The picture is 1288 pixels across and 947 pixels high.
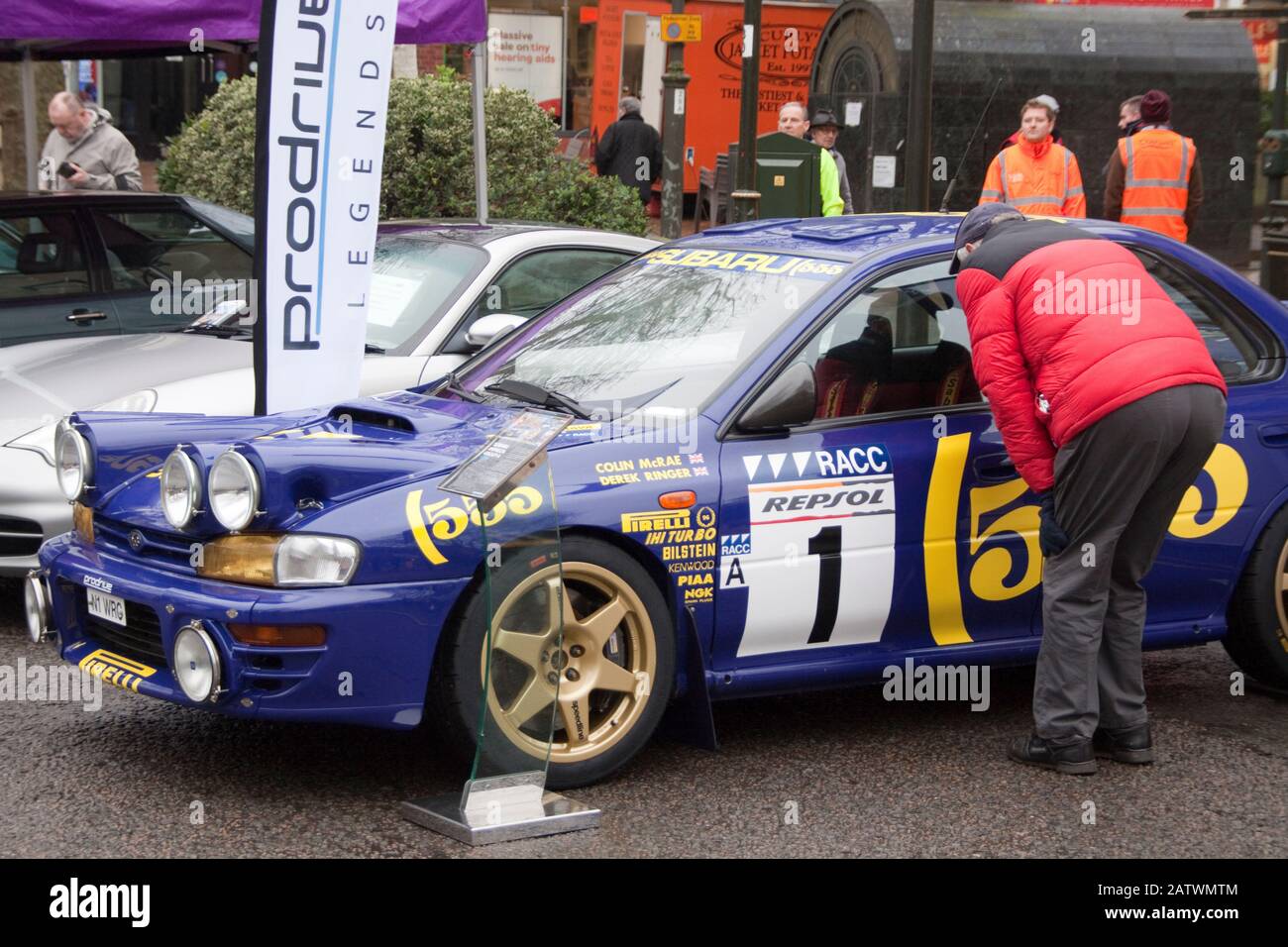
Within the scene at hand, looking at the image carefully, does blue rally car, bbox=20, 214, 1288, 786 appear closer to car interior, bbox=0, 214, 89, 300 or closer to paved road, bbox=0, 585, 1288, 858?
paved road, bbox=0, 585, 1288, 858

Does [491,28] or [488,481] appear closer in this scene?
[488,481]

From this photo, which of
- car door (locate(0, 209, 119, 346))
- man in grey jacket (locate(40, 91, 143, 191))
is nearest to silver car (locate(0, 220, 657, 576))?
car door (locate(0, 209, 119, 346))

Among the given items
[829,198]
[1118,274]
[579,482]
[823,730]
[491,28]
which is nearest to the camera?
[579,482]

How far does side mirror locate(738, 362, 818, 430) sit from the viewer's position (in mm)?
4922

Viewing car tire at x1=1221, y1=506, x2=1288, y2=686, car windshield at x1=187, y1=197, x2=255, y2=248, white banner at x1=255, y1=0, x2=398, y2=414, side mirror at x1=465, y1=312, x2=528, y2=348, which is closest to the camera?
car tire at x1=1221, y1=506, x2=1288, y2=686

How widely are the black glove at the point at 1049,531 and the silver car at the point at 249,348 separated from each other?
7.91 feet

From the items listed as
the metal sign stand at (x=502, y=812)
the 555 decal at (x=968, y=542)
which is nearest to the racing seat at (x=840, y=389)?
the 555 decal at (x=968, y=542)

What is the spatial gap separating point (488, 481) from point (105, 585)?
118 cm

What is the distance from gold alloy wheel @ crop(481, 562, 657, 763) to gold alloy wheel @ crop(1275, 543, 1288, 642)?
2.28m

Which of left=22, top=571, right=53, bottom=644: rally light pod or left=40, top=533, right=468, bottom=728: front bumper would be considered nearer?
left=40, top=533, right=468, bottom=728: front bumper

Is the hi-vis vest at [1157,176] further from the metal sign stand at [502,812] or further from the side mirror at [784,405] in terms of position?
the metal sign stand at [502,812]
